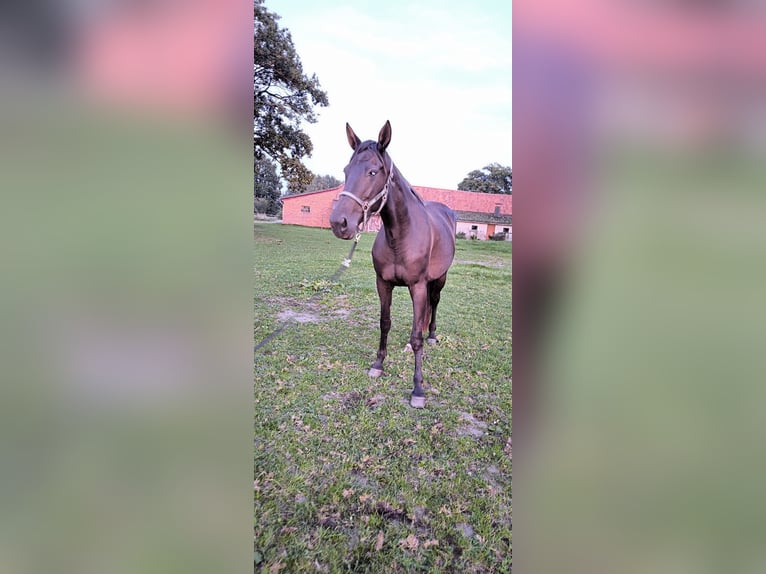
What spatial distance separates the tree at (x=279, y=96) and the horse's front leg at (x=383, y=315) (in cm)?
162

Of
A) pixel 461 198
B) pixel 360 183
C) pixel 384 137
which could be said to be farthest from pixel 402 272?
pixel 384 137

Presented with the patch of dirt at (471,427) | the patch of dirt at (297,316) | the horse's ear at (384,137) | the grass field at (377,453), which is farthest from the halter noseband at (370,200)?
the patch of dirt at (297,316)

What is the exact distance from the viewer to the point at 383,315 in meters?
4.09

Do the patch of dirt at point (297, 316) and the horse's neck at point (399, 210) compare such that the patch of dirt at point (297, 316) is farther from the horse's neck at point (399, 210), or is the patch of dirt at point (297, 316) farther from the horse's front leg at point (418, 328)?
the horse's neck at point (399, 210)

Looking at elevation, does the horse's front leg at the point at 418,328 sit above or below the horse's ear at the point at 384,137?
below

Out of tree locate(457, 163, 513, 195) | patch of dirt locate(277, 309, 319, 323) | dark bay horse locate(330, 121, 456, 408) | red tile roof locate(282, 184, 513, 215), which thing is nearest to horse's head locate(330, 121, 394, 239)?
dark bay horse locate(330, 121, 456, 408)

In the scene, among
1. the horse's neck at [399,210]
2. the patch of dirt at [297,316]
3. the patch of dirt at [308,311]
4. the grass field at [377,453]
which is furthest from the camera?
the patch of dirt at [308,311]

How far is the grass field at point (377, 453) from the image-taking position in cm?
195

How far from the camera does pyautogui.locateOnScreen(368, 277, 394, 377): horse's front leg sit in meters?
3.95

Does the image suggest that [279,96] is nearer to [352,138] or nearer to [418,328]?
[352,138]

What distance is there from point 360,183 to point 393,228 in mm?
815
